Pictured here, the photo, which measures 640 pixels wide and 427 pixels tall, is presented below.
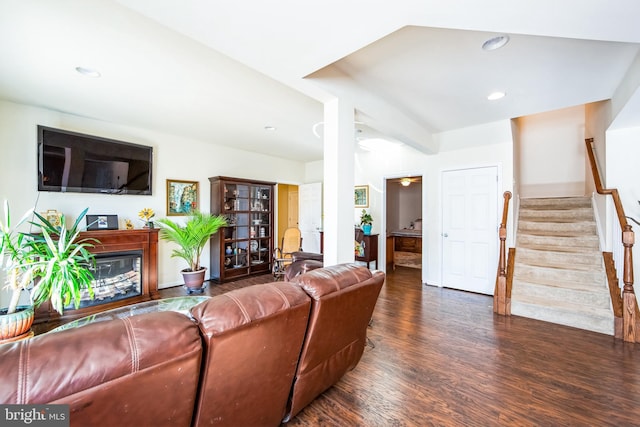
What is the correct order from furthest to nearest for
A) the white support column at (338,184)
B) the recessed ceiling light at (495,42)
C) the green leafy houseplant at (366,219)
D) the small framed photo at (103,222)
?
the green leafy houseplant at (366,219) → the small framed photo at (103,222) → the white support column at (338,184) → the recessed ceiling light at (495,42)

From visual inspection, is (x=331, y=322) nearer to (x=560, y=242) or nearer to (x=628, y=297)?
(x=628, y=297)

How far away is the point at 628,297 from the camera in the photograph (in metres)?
2.60

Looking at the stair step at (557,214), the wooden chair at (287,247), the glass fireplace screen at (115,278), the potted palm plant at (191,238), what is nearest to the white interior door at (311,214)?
the wooden chair at (287,247)

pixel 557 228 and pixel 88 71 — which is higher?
pixel 88 71

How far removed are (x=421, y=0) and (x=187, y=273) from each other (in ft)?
13.9

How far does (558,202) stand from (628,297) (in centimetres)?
218

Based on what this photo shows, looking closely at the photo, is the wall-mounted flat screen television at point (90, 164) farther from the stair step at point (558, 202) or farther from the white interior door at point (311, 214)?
the stair step at point (558, 202)

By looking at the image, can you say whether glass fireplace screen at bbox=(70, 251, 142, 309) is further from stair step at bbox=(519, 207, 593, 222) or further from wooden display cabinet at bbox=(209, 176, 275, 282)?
stair step at bbox=(519, 207, 593, 222)

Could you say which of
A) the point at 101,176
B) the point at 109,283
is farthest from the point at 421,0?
the point at 109,283

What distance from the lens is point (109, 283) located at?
140 inches

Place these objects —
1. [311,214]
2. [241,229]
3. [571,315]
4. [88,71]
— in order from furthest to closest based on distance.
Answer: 1. [311,214]
2. [241,229]
3. [571,315]
4. [88,71]

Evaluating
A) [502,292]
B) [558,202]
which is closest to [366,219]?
[502,292]

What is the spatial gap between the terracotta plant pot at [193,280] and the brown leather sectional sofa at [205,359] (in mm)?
3154

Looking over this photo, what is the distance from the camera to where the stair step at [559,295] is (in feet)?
9.67
